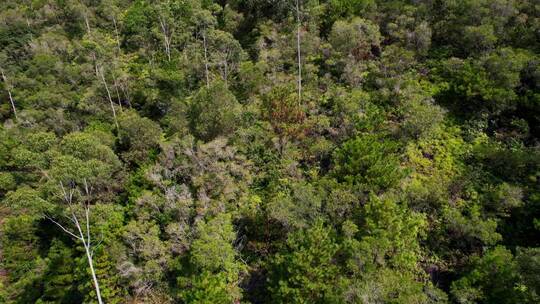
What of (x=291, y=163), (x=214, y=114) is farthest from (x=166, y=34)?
(x=291, y=163)

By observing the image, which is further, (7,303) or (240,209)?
(7,303)

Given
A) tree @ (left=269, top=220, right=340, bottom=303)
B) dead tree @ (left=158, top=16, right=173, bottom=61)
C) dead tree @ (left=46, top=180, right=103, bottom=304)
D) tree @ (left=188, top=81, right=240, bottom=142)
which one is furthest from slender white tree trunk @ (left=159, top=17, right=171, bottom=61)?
tree @ (left=269, top=220, right=340, bottom=303)

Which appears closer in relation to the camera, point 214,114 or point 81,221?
point 81,221

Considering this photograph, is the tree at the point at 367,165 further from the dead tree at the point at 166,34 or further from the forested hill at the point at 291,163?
the dead tree at the point at 166,34

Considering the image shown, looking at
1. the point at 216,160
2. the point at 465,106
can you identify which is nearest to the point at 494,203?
the point at 465,106

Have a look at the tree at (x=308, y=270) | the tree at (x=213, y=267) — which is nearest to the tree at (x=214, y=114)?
the tree at (x=213, y=267)

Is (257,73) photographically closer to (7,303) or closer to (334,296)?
(334,296)

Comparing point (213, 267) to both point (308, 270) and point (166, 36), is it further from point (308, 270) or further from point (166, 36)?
point (166, 36)

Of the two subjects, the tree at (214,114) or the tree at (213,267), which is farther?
the tree at (214,114)
